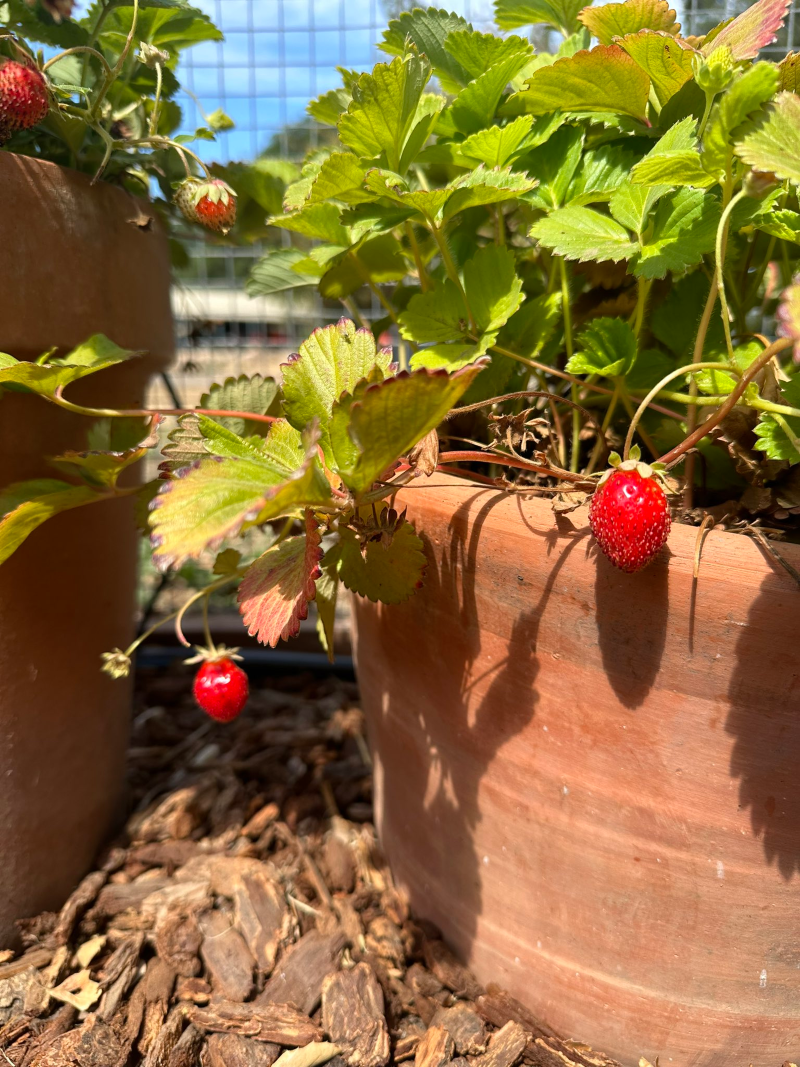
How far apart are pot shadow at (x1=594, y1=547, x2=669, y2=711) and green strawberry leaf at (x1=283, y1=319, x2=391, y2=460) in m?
0.19

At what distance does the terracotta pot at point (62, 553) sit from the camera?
0.57m

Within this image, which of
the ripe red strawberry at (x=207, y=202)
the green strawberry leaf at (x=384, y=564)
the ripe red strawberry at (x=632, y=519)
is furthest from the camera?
the ripe red strawberry at (x=207, y=202)

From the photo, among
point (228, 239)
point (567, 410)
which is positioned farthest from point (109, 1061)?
point (228, 239)

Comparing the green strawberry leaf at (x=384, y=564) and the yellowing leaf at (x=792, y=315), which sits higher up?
the yellowing leaf at (x=792, y=315)

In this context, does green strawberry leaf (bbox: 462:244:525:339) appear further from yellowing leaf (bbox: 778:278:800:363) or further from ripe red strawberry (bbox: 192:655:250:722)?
ripe red strawberry (bbox: 192:655:250:722)

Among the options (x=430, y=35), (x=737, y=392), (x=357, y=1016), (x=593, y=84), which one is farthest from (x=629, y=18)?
(x=357, y=1016)

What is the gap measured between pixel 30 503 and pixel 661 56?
514 mm

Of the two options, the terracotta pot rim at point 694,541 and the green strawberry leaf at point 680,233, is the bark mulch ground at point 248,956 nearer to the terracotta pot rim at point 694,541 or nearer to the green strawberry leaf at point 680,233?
the terracotta pot rim at point 694,541

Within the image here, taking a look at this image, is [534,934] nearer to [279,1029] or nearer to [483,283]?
[279,1029]

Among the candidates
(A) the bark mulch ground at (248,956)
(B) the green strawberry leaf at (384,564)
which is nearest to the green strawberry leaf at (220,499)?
(B) the green strawberry leaf at (384,564)

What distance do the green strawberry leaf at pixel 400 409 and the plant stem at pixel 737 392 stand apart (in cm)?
14

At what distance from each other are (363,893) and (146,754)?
370 mm

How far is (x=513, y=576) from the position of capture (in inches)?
20.6

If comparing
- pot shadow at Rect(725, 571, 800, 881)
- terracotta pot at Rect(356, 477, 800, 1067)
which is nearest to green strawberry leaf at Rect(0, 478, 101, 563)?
terracotta pot at Rect(356, 477, 800, 1067)
